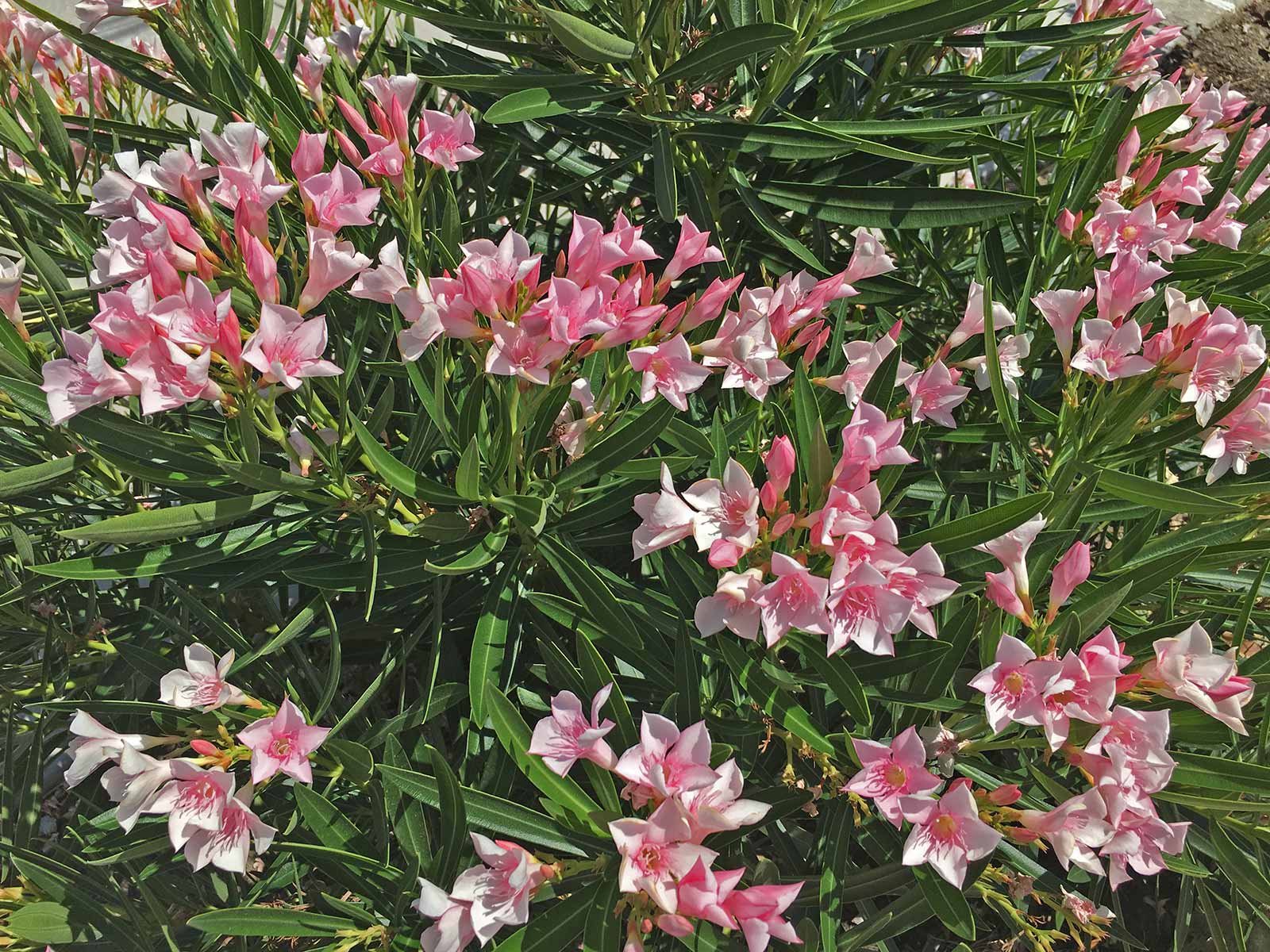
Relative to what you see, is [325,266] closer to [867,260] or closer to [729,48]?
[729,48]

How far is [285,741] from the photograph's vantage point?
971 millimetres

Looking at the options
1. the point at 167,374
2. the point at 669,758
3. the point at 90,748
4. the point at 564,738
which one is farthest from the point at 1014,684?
the point at 90,748

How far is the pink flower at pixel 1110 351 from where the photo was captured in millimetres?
1032

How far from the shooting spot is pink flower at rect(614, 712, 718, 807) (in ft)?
2.63

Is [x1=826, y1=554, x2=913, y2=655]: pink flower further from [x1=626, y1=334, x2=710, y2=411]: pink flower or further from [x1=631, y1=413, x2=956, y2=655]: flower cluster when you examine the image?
[x1=626, y1=334, x2=710, y2=411]: pink flower

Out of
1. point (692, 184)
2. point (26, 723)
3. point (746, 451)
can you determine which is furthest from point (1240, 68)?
point (26, 723)

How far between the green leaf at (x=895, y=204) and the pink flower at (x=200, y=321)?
96 cm

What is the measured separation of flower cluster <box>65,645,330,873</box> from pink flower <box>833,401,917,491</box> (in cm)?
66

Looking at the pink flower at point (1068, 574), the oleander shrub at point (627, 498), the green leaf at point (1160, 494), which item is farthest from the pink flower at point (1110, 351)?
the pink flower at point (1068, 574)

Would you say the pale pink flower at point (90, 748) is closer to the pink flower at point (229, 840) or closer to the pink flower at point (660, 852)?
the pink flower at point (229, 840)

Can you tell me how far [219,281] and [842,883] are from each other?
1.09 meters

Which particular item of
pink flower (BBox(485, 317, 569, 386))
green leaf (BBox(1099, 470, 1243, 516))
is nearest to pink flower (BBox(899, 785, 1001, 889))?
green leaf (BBox(1099, 470, 1243, 516))

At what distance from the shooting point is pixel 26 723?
1.62 meters

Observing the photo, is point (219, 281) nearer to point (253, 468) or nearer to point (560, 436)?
point (253, 468)
